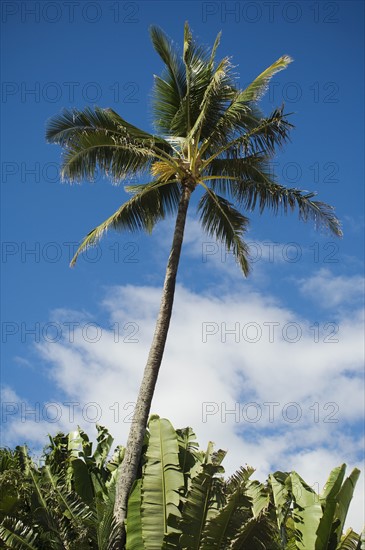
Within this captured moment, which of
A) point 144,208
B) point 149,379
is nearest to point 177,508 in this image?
point 149,379

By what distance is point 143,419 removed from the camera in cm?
1455

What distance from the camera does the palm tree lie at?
17312mm

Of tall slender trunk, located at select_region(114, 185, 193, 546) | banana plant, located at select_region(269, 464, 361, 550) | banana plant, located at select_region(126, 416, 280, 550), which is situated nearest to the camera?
banana plant, located at select_region(126, 416, 280, 550)

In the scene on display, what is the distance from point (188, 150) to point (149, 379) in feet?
19.8

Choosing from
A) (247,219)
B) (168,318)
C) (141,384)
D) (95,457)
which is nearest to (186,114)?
(247,219)

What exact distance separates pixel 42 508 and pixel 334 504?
18.6 ft

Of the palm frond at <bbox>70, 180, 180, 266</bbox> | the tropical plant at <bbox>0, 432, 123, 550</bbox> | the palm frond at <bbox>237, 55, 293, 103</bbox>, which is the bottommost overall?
the tropical plant at <bbox>0, 432, 123, 550</bbox>

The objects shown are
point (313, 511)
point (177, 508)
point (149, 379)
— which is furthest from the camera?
point (149, 379)

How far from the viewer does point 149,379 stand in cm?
1503

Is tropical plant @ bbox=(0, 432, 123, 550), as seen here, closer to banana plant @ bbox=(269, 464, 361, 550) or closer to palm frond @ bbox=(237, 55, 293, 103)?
banana plant @ bbox=(269, 464, 361, 550)

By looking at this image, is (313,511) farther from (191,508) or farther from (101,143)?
(101,143)

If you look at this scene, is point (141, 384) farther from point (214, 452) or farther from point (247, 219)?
point (247, 219)

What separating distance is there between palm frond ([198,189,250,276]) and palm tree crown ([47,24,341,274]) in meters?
0.03

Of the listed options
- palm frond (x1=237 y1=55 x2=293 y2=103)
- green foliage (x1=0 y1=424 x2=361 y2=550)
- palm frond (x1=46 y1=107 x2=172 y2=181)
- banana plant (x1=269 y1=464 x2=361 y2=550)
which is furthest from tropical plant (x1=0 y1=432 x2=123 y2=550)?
palm frond (x1=237 y1=55 x2=293 y2=103)
